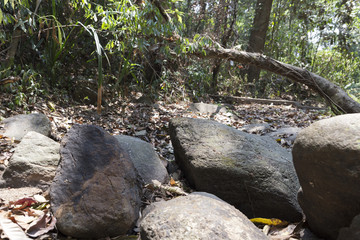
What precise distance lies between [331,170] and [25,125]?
282 cm

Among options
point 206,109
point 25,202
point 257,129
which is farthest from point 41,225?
point 206,109

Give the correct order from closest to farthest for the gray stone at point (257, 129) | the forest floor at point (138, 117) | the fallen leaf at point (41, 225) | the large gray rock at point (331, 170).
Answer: the large gray rock at point (331, 170), the fallen leaf at point (41, 225), the forest floor at point (138, 117), the gray stone at point (257, 129)

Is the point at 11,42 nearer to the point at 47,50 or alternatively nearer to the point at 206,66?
the point at 47,50

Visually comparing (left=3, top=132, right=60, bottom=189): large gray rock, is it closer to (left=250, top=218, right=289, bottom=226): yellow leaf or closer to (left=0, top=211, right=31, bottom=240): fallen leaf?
(left=0, top=211, right=31, bottom=240): fallen leaf

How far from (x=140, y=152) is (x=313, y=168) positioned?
62.3 inches

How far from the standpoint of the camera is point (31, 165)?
2.20 meters

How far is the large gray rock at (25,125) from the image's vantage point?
2885mm

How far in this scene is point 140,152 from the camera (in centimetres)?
279

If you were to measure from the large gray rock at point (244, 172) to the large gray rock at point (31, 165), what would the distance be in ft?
3.84

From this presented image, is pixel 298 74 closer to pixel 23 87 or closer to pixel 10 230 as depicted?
pixel 23 87

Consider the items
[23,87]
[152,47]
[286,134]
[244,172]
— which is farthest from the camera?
[152,47]

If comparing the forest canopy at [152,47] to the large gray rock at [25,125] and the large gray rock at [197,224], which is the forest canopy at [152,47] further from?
the large gray rock at [197,224]

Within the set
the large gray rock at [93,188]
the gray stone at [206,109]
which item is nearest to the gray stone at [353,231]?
the large gray rock at [93,188]

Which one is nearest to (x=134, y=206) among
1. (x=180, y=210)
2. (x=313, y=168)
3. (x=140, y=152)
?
(x=180, y=210)
